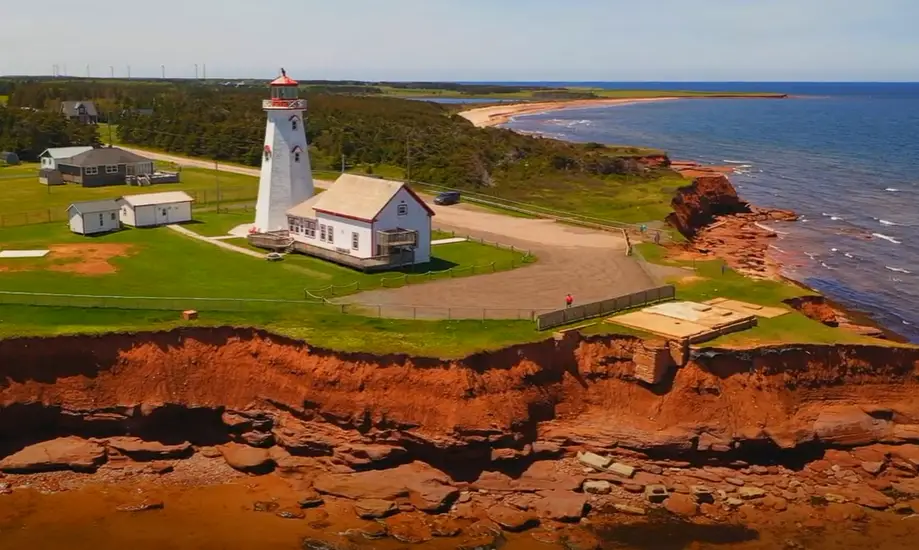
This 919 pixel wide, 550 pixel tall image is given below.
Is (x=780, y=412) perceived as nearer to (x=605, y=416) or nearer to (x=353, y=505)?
(x=605, y=416)

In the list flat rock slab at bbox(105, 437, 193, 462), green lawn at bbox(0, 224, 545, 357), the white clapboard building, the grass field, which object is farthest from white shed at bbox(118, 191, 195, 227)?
the grass field

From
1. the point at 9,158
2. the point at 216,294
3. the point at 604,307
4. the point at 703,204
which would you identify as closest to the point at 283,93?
the point at 216,294

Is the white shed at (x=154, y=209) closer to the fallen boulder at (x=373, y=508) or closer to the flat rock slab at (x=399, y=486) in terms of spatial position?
the flat rock slab at (x=399, y=486)

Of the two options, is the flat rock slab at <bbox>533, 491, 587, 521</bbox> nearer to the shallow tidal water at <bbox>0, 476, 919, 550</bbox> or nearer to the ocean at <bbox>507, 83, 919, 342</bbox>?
the shallow tidal water at <bbox>0, 476, 919, 550</bbox>

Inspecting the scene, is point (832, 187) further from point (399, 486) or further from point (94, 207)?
point (399, 486)

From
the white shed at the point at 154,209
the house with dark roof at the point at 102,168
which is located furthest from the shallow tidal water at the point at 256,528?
the house with dark roof at the point at 102,168

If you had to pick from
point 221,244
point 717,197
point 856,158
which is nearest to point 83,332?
point 221,244
